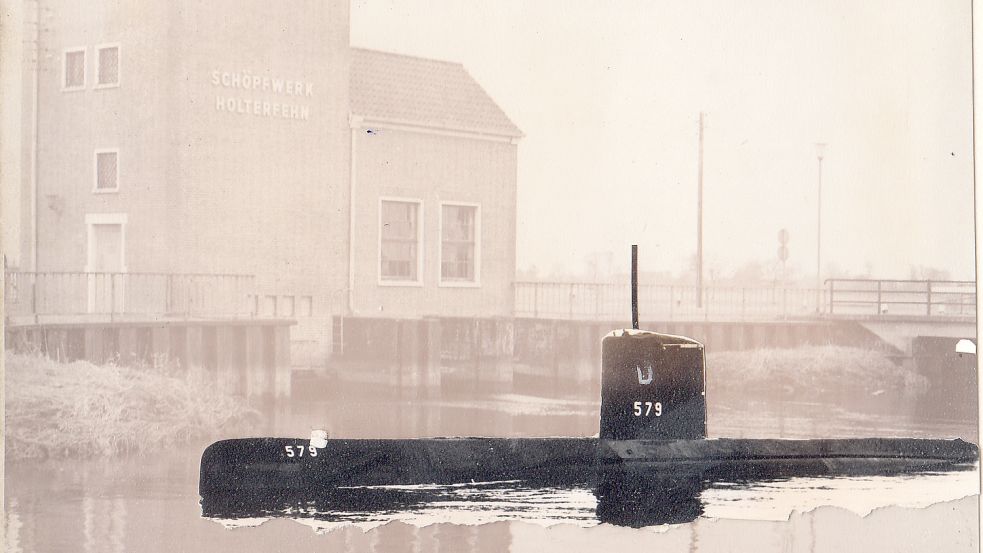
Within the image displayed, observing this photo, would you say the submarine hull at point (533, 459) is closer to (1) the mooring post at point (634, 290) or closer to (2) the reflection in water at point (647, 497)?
(2) the reflection in water at point (647, 497)

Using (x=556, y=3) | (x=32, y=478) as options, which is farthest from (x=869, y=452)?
(x=32, y=478)

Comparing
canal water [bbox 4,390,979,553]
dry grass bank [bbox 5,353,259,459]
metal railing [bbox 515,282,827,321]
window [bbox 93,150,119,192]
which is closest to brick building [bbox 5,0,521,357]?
window [bbox 93,150,119,192]

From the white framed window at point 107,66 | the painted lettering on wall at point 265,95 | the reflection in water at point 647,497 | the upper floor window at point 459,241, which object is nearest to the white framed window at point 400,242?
the upper floor window at point 459,241

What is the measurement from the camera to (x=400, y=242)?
698cm

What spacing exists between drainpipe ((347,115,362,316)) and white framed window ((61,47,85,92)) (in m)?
1.70

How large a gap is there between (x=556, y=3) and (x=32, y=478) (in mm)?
3621

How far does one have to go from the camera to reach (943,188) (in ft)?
16.4

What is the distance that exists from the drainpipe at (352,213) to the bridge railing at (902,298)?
9.75ft

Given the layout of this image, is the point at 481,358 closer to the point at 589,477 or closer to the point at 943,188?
the point at 589,477

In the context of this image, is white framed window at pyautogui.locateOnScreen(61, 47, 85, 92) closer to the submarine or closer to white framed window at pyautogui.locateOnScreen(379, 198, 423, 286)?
white framed window at pyautogui.locateOnScreen(379, 198, 423, 286)

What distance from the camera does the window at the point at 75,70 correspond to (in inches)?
224

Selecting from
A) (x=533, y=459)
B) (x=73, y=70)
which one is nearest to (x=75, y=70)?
(x=73, y=70)

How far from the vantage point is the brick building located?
19.7 ft

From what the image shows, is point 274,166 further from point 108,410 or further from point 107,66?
point 108,410
